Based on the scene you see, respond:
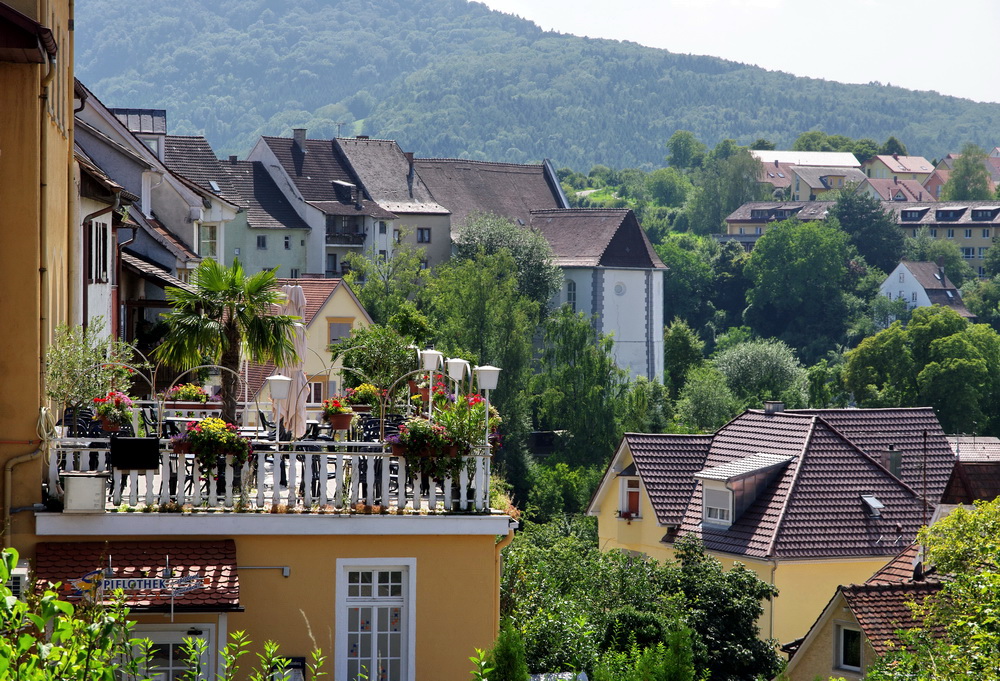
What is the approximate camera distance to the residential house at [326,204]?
81.8 m

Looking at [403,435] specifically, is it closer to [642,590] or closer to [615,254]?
[642,590]

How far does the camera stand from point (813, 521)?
117ft

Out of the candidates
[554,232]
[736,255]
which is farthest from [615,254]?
[736,255]

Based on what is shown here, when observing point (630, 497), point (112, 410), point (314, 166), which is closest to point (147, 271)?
point (112, 410)

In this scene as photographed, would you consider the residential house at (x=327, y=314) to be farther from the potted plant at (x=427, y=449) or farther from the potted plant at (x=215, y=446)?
the potted plant at (x=215, y=446)

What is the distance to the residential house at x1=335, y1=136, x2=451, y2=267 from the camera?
8762 centimetres

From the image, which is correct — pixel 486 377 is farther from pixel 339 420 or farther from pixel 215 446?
pixel 215 446

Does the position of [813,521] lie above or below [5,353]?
below

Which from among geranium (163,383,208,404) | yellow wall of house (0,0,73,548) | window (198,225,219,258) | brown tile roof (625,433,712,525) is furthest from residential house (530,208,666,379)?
yellow wall of house (0,0,73,548)

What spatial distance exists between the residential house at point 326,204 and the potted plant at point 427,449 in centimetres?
6790

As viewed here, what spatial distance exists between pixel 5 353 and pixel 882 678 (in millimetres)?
11410

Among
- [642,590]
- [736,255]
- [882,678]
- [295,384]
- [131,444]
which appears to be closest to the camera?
[131,444]

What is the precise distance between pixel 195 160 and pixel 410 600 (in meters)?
61.0

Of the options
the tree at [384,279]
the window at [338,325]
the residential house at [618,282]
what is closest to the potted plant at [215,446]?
the window at [338,325]
